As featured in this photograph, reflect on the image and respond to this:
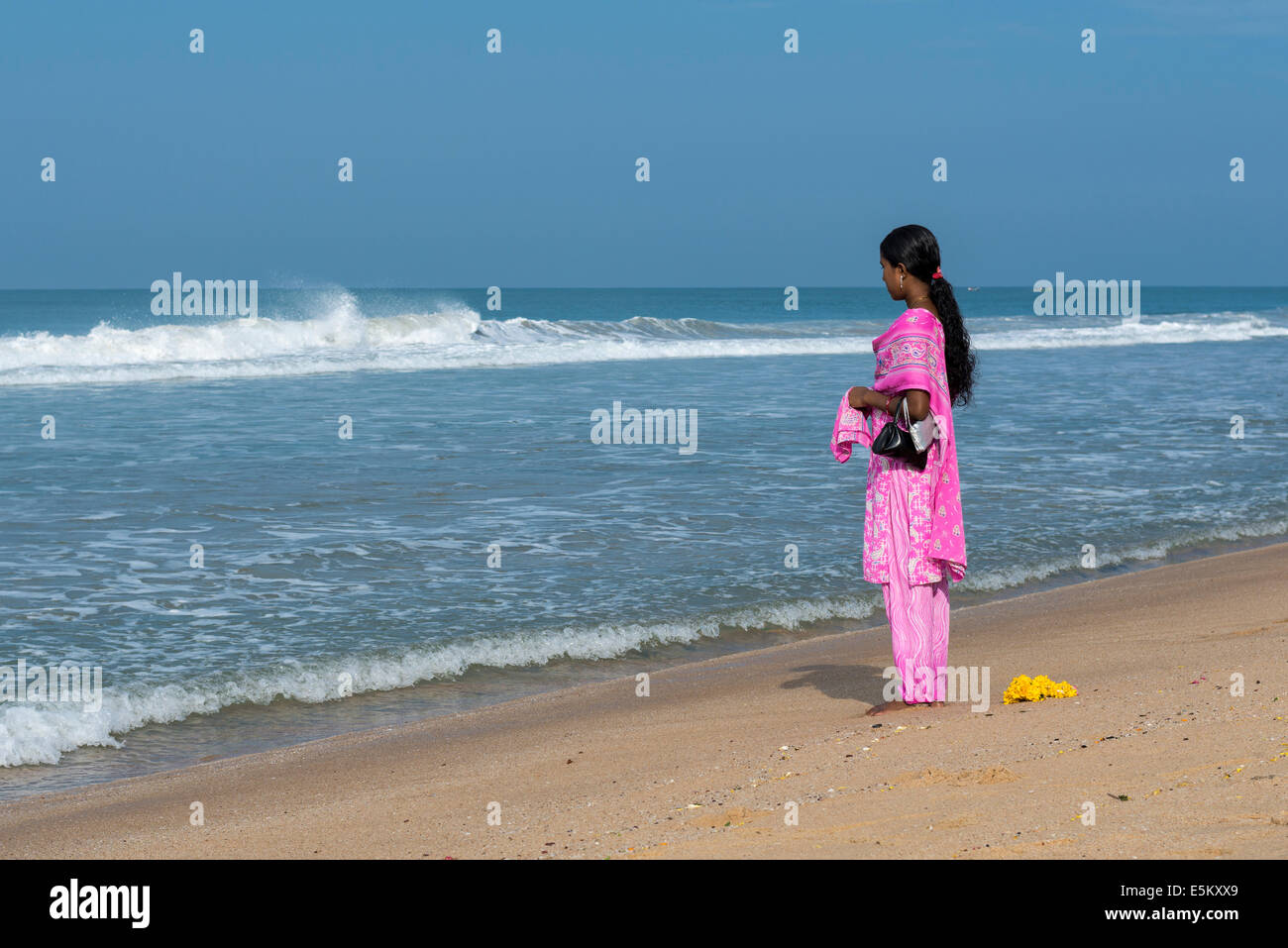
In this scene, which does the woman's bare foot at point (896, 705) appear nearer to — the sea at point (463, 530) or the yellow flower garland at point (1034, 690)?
the yellow flower garland at point (1034, 690)

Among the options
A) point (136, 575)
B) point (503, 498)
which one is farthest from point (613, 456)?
point (136, 575)

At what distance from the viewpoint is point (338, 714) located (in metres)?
6.26

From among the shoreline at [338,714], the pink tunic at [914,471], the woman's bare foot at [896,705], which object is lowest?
the shoreline at [338,714]

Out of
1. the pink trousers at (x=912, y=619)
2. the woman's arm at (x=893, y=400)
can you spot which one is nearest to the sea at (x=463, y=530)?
the pink trousers at (x=912, y=619)

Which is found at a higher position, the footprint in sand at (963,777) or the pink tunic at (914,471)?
the pink tunic at (914,471)

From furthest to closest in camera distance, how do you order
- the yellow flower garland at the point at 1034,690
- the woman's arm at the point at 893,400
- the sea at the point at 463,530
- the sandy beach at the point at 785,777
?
the sea at the point at 463,530 < the yellow flower garland at the point at 1034,690 < the woman's arm at the point at 893,400 < the sandy beach at the point at 785,777

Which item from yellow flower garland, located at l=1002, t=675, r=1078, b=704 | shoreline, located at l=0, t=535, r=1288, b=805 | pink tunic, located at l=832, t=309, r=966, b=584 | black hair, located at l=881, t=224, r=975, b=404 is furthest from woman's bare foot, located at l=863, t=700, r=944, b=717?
shoreline, located at l=0, t=535, r=1288, b=805

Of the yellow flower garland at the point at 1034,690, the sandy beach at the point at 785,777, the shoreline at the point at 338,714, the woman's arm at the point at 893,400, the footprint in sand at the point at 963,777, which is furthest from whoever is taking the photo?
the shoreline at the point at 338,714

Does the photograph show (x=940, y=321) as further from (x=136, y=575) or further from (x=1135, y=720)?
(x=136, y=575)

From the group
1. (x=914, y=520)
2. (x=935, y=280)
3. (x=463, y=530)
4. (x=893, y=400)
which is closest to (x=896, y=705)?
(x=914, y=520)

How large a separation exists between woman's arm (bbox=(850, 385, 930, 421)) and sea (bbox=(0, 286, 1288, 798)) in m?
2.57

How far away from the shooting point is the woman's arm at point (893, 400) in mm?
4910

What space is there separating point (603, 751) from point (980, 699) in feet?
→ 5.25

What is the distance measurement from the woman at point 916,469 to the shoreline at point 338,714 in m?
2.10
